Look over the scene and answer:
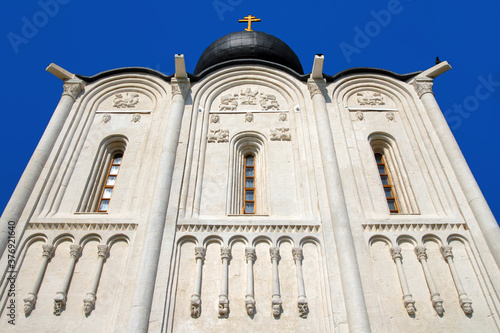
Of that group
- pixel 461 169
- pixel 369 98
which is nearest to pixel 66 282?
pixel 461 169

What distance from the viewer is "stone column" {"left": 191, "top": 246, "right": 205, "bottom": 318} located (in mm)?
8203

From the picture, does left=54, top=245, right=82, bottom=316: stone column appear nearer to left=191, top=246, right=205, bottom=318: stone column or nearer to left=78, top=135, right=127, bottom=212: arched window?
left=78, top=135, right=127, bottom=212: arched window

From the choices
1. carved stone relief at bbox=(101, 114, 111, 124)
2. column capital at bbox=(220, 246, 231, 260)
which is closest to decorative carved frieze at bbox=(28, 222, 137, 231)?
column capital at bbox=(220, 246, 231, 260)

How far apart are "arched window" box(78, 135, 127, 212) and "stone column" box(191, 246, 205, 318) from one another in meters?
2.72

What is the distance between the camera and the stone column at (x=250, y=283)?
8242 mm

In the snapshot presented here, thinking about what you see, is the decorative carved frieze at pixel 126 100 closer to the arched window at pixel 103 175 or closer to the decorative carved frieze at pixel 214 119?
the arched window at pixel 103 175

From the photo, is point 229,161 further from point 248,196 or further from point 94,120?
point 94,120

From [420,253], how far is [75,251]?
21.2 ft

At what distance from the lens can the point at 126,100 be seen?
13242 millimetres

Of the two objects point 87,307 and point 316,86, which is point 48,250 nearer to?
point 87,307

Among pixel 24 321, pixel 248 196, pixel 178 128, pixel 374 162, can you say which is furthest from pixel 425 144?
pixel 24 321

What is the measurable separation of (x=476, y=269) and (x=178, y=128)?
718 centimetres

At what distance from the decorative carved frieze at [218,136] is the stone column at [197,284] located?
361cm

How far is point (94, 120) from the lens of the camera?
1262cm
